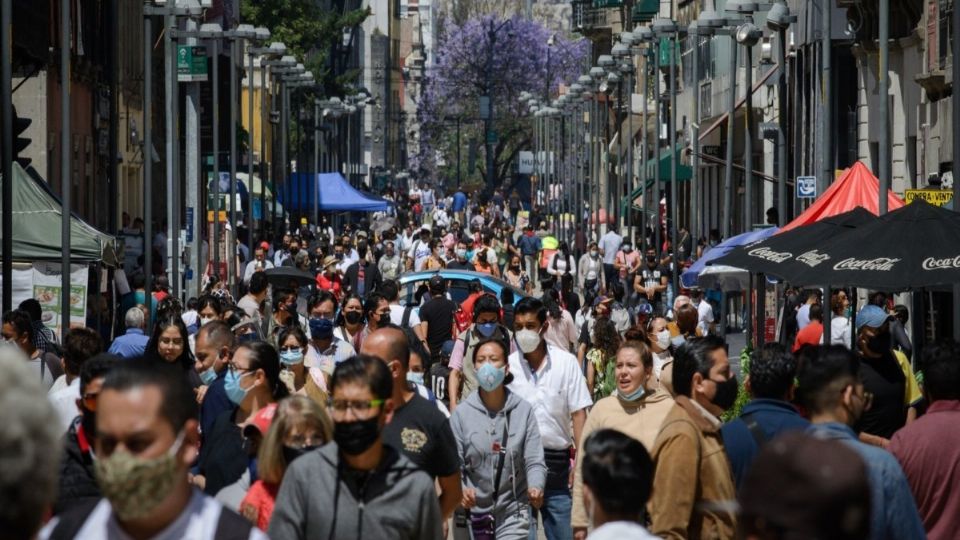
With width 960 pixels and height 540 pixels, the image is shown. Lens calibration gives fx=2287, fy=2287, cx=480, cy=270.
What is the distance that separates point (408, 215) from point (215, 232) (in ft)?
171

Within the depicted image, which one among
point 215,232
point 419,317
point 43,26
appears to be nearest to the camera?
point 419,317

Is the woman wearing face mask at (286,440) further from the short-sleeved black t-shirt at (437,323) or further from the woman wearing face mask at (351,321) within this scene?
the short-sleeved black t-shirt at (437,323)

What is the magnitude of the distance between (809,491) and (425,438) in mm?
4984

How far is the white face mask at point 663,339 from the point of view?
17.8m

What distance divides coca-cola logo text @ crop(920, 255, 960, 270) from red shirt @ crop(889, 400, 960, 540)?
6.20 m

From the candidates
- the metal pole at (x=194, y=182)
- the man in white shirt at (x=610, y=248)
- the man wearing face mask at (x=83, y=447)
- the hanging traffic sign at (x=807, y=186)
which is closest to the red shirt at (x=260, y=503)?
the man wearing face mask at (x=83, y=447)

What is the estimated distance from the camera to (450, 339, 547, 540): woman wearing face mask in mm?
11211

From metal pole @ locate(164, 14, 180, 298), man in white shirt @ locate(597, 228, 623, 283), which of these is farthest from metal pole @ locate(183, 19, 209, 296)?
man in white shirt @ locate(597, 228, 623, 283)

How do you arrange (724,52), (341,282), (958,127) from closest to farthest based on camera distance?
(958,127), (341,282), (724,52)

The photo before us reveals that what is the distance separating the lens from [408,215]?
305ft

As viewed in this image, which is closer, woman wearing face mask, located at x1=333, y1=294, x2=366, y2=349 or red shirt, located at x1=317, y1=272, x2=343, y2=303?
woman wearing face mask, located at x1=333, y1=294, x2=366, y2=349

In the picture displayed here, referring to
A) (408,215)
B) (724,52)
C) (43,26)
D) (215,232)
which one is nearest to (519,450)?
(43,26)

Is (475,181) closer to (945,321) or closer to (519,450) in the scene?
(945,321)

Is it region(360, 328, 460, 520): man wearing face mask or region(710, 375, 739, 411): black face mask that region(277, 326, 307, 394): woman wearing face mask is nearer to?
region(360, 328, 460, 520): man wearing face mask
